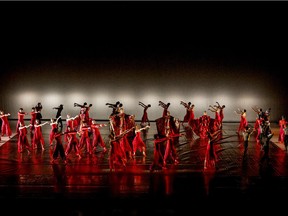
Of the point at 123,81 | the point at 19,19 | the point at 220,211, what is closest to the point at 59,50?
the point at 19,19

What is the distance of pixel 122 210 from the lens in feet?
18.3

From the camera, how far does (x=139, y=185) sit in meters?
6.55

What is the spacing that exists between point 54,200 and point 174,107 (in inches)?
400

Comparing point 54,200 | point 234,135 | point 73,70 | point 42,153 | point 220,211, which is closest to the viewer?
point 220,211

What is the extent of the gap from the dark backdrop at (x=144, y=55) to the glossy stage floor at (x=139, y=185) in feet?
21.7

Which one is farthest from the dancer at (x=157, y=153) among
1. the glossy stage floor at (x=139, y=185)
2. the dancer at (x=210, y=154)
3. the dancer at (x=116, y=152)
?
the dancer at (x=210, y=154)

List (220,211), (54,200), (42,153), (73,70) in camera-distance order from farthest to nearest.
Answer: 1. (73,70)
2. (42,153)
3. (54,200)
4. (220,211)

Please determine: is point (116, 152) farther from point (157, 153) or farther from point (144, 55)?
point (144, 55)

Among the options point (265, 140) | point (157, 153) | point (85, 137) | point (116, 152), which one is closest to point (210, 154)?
point (157, 153)

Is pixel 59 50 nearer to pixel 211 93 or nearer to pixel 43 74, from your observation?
pixel 43 74

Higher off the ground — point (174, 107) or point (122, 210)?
point (174, 107)

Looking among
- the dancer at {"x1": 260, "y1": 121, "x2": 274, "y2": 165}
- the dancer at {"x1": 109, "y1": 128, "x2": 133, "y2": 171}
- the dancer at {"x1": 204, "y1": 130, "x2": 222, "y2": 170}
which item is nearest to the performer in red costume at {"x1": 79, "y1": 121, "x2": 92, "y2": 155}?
the dancer at {"x1": 109, "y1": 128, "x2": 133, "y2": 171}

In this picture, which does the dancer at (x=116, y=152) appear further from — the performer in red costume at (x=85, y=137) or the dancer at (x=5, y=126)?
the dancer at (x=5, y=126)

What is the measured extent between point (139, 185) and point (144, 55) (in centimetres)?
904
